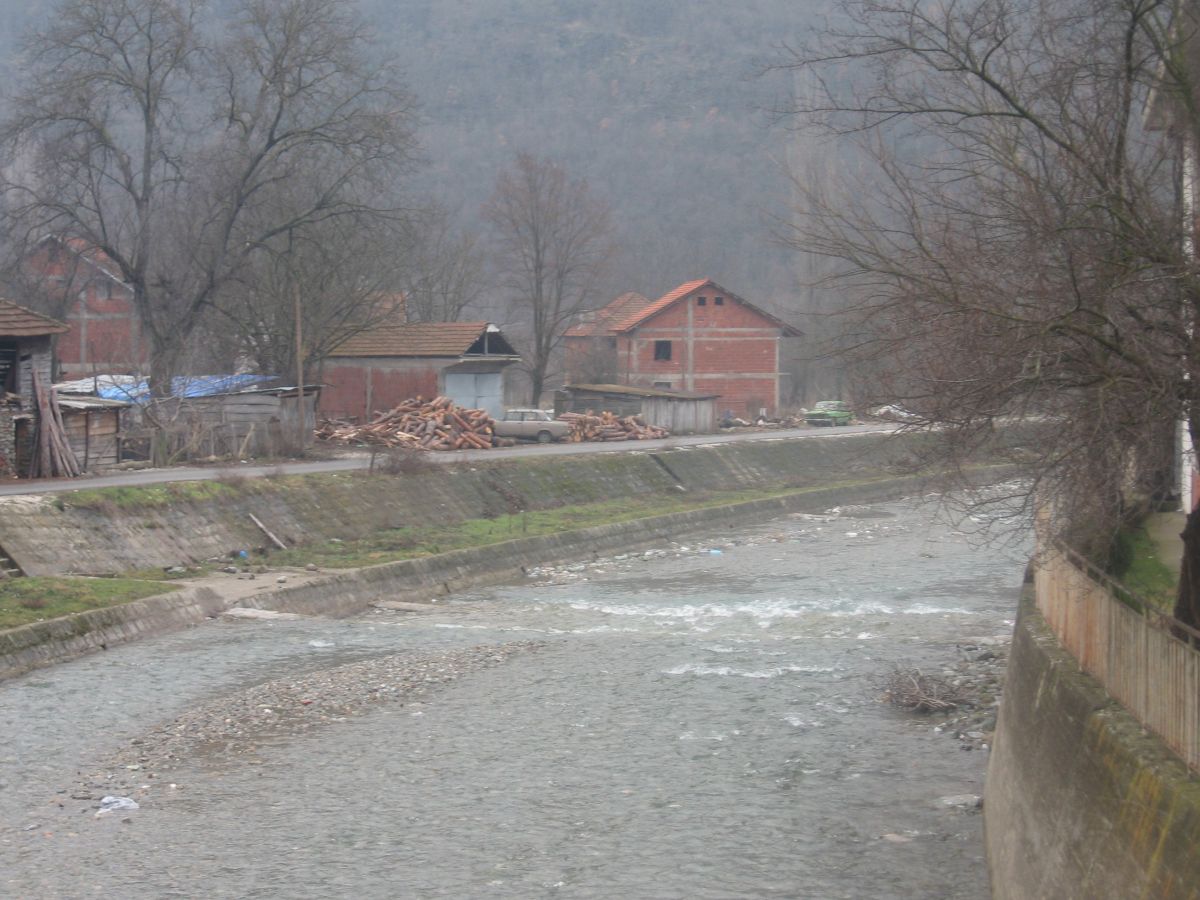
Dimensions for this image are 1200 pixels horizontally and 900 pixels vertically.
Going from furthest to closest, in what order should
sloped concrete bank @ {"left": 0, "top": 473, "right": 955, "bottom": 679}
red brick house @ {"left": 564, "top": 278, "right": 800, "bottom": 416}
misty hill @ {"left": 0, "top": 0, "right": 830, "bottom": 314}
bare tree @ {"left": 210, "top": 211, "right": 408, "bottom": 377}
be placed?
misty hill @ {"left": 0, "top": 0, "right": 830, "bottom": 314}, red brick house @ {"left": 564, "top": 278, "right": 800, "bottom": 416}, bare tree @ {"left": 210, "top": 211, "right": 408, "bottom": 377}, sloped concrete bank @ {"left": 0, "top": 473, "right": 955, "bottom": 679}

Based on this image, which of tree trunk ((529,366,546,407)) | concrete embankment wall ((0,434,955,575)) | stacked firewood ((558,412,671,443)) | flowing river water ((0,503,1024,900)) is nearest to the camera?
flowing river water ((0,503,1024,900))

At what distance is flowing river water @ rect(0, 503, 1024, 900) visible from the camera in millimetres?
10414

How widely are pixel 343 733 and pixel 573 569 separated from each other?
14.7 metres

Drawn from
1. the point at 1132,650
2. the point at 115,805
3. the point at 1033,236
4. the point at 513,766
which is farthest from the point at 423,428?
the point at 1132,650

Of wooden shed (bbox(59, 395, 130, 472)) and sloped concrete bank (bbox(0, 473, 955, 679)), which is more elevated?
wooden shed (bbox(59, 395, 130, 472))

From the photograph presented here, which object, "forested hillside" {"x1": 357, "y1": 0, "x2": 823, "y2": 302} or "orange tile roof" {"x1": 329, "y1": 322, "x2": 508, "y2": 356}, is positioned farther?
"forested hillside" {"x1": 357, "y1": 0, "x2": 823, "y2": 302}

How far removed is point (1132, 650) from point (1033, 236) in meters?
2.67

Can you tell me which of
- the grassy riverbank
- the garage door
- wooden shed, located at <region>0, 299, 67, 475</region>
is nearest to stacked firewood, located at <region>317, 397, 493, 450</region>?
the garage door

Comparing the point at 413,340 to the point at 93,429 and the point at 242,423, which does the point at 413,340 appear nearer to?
the point at 242,423

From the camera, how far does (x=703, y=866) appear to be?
10500 mm

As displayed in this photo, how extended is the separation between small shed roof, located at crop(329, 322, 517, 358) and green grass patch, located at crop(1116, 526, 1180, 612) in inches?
1469

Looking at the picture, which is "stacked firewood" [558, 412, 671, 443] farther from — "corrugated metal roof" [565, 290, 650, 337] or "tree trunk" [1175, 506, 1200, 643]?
"tree trunk" [1175, 506, 1200, 643]

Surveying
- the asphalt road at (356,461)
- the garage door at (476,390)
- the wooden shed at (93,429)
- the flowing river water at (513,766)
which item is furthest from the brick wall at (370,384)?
the flowing river water at (513,766)

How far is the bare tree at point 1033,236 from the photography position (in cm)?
812
